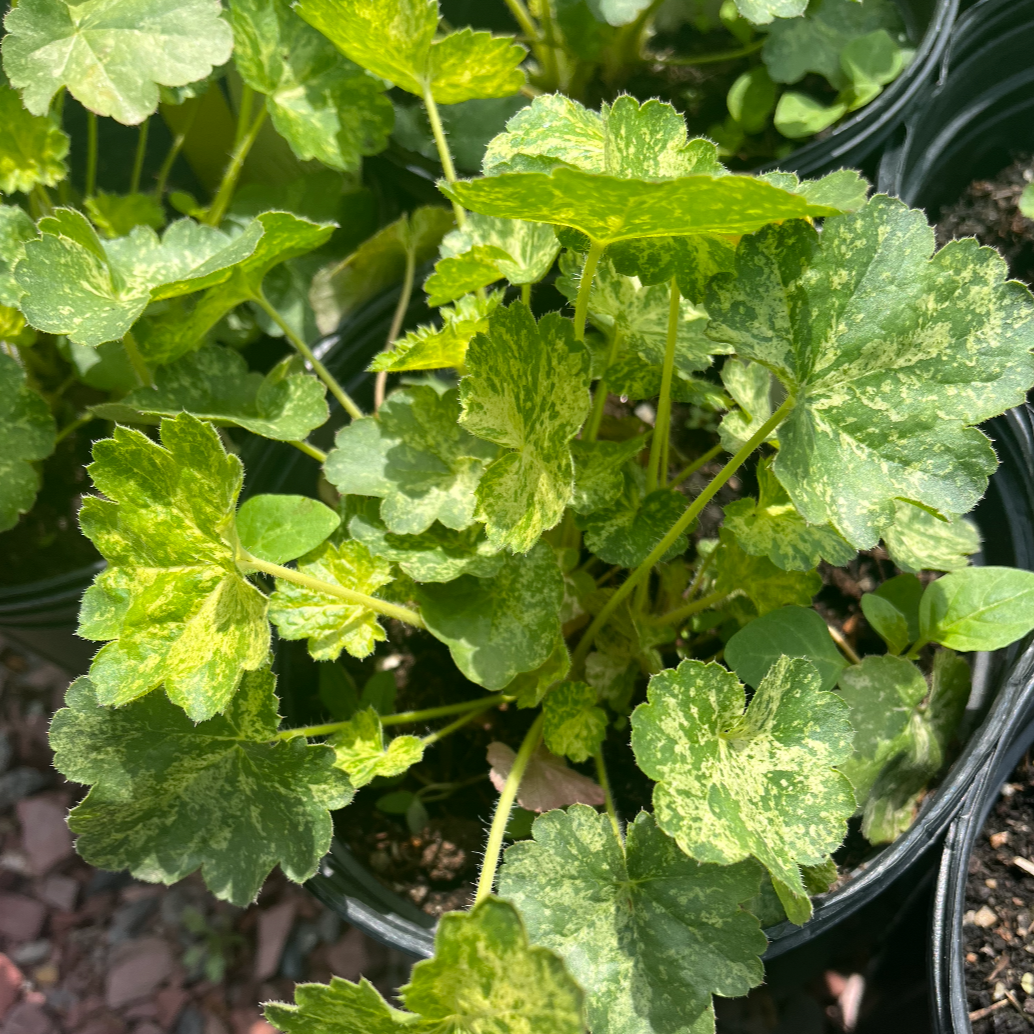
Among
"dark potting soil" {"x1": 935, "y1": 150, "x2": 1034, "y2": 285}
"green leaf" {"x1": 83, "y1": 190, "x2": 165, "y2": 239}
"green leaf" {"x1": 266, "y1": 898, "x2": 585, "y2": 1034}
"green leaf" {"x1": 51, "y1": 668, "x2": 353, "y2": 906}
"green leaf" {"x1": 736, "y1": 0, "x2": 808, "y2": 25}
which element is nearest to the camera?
"green leaf" {"x1": 266, "y1": 898, "x2": 585, "y2": 1034}

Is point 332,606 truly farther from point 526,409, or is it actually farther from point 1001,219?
point 1001,219

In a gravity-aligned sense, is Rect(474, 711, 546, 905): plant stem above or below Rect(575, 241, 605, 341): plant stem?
below

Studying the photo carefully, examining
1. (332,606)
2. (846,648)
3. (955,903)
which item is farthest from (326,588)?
(955,903)

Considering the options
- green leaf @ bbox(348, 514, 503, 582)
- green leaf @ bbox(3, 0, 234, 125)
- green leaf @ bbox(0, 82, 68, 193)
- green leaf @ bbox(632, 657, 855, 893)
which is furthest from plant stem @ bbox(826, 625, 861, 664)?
green leaf @ bbox(0, 82, 68, 193)

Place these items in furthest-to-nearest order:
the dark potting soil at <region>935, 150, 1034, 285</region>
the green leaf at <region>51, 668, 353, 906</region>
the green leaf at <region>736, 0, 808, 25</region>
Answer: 1. the dark potting soil at <region>935, 150, 1034, 285</region>
2. the green leaf at <region>736, 0, 808, 25</region>
3. the green leaf at <region>51, 668, 353, 906</region>

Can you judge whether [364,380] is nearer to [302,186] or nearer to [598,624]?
[302,186]

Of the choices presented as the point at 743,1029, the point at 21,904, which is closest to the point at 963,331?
the point at 743,1029

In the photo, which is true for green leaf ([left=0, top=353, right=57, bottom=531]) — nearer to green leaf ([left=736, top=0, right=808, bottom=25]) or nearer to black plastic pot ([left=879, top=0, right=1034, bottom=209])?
green leaf ([left=736, top=0, right=808, bottom=25])

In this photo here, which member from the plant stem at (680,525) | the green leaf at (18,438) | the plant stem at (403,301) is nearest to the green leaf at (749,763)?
the plant stem at (680,525)
